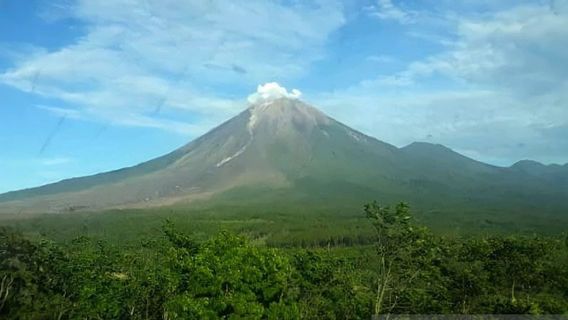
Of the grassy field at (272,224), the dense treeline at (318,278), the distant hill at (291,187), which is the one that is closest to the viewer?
the dense treeline at (318,278)

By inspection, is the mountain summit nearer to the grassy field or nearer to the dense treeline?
the grassy field

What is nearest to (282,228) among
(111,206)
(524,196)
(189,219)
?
(189,219)

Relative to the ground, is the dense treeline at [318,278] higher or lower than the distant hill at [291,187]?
lower

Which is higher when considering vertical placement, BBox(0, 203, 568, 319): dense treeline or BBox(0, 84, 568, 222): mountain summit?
BBox(0, 84, 568, 222): mountain summit

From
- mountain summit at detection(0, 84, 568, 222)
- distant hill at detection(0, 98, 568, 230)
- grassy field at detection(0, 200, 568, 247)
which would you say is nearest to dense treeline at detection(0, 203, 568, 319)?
grassy field at detection(0, 200, 568, 247)

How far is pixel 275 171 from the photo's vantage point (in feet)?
576

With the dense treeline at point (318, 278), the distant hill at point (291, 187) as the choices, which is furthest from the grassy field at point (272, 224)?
the dense treeline at point (318, 278)

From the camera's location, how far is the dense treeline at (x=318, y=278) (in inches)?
796

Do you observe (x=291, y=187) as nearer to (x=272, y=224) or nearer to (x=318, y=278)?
(x=272, y=224)

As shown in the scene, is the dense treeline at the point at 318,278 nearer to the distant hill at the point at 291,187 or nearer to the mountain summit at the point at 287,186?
the distant hill at the point at 291,187

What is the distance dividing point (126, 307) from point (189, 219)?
268 ft

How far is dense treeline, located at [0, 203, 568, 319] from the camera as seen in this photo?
2022 centimetres

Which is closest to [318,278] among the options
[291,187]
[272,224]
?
[272,224]

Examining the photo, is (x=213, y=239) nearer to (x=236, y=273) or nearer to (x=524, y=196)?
(x=236, y=273)
